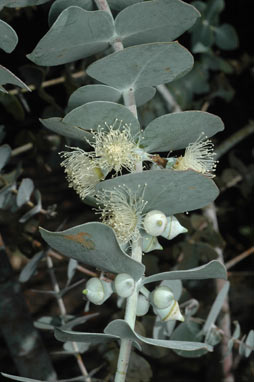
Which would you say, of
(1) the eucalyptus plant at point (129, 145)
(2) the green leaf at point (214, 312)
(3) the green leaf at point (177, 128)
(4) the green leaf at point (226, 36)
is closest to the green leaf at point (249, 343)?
(2) the green leaf at point (214, 312)

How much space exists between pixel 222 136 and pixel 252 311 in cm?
58

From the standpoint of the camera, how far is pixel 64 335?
1.93ft

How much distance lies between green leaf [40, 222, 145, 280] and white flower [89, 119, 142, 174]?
0.11 meters

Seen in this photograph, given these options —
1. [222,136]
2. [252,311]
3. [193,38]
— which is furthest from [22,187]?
[252,311]

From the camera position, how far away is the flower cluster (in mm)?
609

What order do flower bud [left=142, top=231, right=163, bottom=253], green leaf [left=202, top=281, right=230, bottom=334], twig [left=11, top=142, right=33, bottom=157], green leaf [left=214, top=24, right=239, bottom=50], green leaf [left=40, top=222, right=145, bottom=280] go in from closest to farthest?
1. green leaf [left=40, top=222, right=145, bottom=280]
2. flower bud [left=142, top=231, right=163, bottom=253]
3. green leaf [left=202, top=281, right=230, bottom=334]
4. twig [left=11, top=142, right=33, bottom=157]
5. green leaf [left=214, top=24, right=239, bottom=50]

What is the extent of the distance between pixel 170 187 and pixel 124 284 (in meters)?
0.11

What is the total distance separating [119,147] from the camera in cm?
60

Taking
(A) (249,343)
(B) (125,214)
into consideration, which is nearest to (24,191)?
(B) (125,214)

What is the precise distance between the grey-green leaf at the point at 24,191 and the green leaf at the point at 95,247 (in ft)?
1.12

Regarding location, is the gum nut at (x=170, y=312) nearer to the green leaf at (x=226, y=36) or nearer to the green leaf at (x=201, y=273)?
the green leaf at (x=201, y=273)

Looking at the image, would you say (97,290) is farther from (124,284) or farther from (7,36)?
(7,36)

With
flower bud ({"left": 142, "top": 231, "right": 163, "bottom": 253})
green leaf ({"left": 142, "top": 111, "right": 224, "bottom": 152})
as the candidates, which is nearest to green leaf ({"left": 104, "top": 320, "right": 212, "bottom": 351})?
flower bud ({"left": 142, "top": 231, "right": 163, "bottom": 253})

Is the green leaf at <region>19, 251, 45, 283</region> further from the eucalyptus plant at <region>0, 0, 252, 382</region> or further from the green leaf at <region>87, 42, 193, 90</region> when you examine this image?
the green leaf at <region>87, 42, 193, 90</region>
